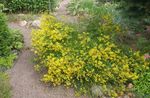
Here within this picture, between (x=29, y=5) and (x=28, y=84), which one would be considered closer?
(x=28, y=84)

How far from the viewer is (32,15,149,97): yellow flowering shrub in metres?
6.27

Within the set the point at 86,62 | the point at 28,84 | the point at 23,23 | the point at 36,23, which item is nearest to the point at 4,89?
the point at 28,84

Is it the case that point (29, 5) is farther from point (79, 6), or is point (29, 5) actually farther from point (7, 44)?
point (7, 44)

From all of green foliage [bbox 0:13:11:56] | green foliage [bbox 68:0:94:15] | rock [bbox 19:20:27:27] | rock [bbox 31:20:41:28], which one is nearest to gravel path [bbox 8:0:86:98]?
green foliage [bbox 0:13:11:56]

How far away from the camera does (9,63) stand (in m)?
7.02

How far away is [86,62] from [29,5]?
457 cm

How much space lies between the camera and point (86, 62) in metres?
6.35

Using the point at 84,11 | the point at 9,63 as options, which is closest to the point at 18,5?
the point at 84,11

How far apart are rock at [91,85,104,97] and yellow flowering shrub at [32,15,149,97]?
59 millimetres

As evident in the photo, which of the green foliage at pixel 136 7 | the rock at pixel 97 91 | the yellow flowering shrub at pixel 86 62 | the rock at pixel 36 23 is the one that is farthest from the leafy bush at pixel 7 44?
the green foliage at pixel 136 7

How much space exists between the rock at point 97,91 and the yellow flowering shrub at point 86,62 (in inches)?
2.3

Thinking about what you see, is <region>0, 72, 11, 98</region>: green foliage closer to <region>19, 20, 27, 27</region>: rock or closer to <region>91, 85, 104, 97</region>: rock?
<region>91, 85, 104, 97</region>: rock

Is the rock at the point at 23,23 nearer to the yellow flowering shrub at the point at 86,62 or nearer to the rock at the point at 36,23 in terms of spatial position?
the rock at the point at 36,23

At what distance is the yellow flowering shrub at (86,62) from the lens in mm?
6266
